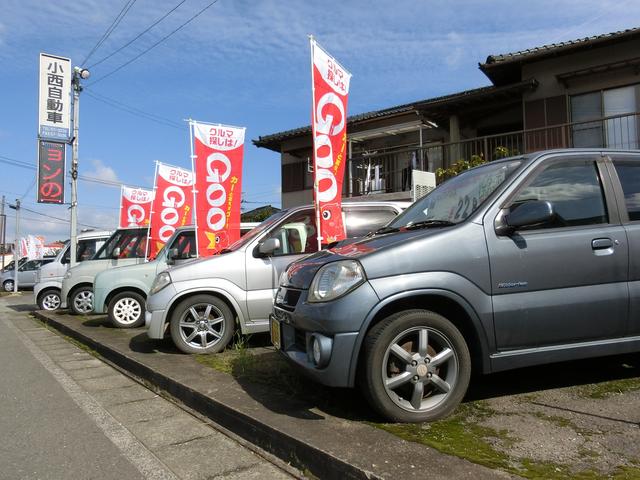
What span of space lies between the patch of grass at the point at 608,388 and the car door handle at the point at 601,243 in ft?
3.52

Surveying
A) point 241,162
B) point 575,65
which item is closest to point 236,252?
point 241,162

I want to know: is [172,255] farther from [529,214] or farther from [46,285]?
[46,285]

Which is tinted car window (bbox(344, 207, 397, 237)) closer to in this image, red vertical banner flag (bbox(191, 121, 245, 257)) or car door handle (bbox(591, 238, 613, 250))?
red vertical banner flag (bbox(191, 121, 245, 257))

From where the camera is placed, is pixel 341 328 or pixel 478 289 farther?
pixel 478 289

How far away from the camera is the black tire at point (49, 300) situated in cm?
1405

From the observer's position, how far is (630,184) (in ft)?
12.8

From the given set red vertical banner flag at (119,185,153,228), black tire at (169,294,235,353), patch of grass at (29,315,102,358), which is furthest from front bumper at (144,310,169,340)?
red vertical banner flag at (119,185,153,228)

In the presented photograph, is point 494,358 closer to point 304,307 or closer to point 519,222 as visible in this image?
point 519,222

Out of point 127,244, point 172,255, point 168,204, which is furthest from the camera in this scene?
point 168,204

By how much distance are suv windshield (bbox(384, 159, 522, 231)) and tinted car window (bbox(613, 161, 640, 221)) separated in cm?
80

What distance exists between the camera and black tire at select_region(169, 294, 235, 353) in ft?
19.7

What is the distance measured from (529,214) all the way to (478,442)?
1.46 meters

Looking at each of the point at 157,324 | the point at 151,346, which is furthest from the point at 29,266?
the point at 157,324

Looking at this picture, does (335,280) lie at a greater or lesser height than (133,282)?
greater
